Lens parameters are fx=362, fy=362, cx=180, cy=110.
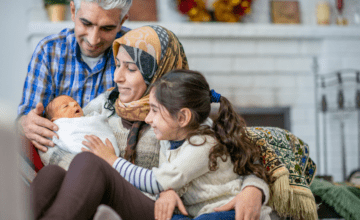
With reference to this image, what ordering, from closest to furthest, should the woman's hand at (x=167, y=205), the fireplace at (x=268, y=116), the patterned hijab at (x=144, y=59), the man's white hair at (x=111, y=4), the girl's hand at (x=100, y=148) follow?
1. the woman's hand at (x=167, y=205)
2. the girl's hand at (x=100, y=148)
3. the patterned hijab at (x=144, y=59)
4. the man's white hair at (x=111, y=4)
5. the fireplace at (x=268, y=116)

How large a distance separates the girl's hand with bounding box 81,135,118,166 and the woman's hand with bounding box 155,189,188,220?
7.3 inches

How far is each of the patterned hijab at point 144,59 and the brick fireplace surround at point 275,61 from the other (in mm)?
1537

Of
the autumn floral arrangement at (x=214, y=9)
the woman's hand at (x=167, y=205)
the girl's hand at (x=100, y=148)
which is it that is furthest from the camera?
the autumn floral arrangement at (x=214, y=9)

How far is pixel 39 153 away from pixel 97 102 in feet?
0.90

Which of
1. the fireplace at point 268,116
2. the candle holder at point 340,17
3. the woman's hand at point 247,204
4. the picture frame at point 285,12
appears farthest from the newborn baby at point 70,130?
the candle holder at point 340,17

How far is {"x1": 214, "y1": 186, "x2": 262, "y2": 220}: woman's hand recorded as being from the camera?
945 mm

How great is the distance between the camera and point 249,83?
Result: 2.90m

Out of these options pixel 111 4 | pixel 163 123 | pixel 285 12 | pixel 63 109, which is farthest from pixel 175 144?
pixel 285 12

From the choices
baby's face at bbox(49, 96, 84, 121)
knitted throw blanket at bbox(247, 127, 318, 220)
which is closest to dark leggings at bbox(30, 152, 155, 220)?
baby's face at bbox(49, 96, 84, 121)

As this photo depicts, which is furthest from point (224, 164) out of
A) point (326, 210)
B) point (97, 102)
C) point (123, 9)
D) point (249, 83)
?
point (249, 83)

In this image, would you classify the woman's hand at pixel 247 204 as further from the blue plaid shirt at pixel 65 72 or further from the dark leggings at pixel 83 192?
the blue plaid shirt at pixel 65 72

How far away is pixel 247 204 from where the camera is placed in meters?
0.95

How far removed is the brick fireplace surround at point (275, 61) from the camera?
283cm

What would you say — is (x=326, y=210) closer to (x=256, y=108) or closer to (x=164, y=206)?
(x=164, y=206)
